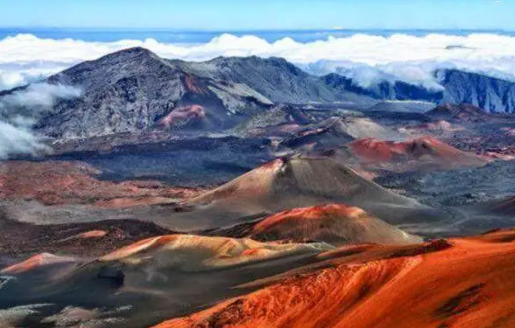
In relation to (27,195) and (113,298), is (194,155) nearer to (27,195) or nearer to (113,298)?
→ (27,195)

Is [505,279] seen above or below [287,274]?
above

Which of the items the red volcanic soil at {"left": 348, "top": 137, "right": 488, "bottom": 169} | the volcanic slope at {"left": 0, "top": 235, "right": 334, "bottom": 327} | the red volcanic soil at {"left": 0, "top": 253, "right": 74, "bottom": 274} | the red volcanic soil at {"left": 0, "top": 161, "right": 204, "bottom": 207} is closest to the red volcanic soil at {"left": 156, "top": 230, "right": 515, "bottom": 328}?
the volcanic slope at {"left": 0, "top": 235, "right": 334, "bottom": 327}

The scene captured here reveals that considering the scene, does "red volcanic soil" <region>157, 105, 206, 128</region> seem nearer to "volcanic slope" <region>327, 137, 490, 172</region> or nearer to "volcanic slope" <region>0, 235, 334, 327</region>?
"volcanic slope" <region>327, 137, 490, 172</region>

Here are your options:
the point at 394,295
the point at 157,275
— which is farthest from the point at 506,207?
the point at 394,295

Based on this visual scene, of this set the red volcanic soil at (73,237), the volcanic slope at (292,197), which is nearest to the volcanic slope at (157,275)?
the red volcanic soil at (73,237)

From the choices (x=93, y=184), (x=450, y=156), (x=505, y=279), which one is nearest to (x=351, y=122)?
(x=450, y=156)

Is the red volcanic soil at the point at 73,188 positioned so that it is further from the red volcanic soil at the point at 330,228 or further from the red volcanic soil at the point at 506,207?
the red volcanic soil at the point at 506,207

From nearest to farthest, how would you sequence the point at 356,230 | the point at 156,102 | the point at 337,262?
the point at 337,262
the point at 356,230
the point at 156,102

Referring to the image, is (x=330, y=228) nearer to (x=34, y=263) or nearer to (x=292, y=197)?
(x=292, y=197)
